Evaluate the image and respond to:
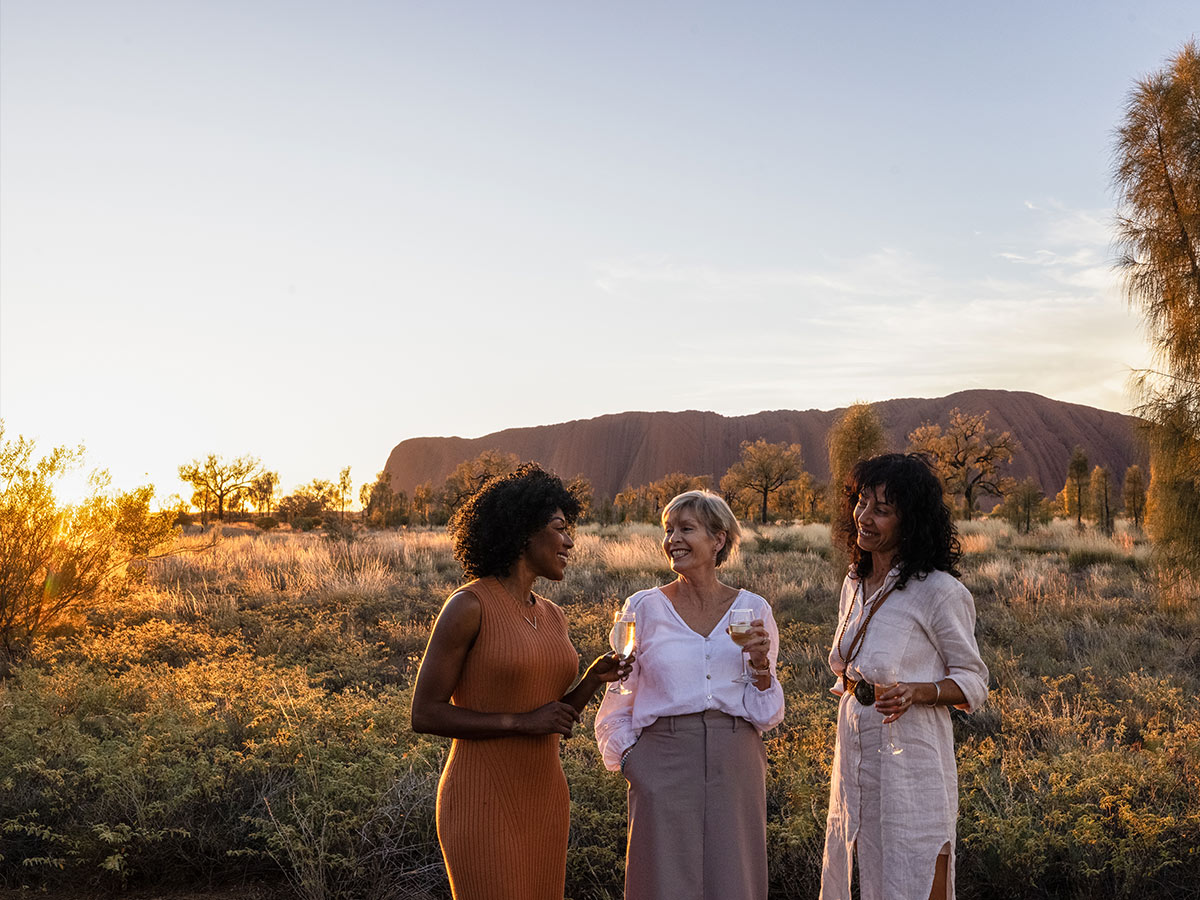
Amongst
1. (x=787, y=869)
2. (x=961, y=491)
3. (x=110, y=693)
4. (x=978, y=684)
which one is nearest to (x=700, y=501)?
(x=978, y=684)

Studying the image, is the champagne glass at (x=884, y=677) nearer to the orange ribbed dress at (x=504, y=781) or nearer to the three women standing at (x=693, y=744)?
the three women standing at (x=693, y=744)

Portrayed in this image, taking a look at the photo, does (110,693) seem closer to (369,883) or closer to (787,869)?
(369,883)

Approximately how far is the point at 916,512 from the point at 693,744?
3.62 ft

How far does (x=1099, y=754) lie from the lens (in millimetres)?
5746

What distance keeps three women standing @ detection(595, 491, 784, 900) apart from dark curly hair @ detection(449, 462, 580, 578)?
43cm

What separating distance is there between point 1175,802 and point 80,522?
12.3 m

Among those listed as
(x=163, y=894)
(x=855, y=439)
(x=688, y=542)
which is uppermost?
(x=855, y=439)

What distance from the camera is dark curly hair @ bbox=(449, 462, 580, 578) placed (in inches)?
114

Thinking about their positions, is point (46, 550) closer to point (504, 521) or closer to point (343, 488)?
point (504, 521)

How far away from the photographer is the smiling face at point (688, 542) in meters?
3.24

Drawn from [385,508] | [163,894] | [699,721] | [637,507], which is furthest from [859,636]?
[637,507]

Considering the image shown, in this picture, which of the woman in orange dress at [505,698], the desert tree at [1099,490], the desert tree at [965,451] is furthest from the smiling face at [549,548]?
the desert tree at [1099,490]

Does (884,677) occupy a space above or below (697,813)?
above

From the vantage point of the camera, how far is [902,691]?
8.57 ft
